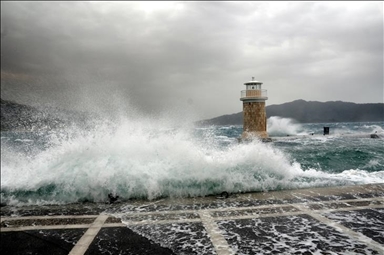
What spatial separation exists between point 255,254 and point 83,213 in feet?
10.3

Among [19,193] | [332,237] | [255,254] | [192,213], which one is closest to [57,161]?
[19,193]

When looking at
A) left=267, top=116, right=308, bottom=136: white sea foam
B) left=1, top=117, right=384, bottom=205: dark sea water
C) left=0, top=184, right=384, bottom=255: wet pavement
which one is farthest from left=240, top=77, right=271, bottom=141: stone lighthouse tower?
left=267, top=116, right=308, bottom=136: white sea foam

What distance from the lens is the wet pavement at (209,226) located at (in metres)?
3.04

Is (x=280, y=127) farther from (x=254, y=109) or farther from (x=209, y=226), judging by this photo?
(x=209, y=226)

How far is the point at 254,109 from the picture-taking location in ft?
63.1

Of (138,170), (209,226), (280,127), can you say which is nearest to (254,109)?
(138,170)

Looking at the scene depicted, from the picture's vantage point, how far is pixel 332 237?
3.14m

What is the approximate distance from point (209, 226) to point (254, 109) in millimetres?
16261

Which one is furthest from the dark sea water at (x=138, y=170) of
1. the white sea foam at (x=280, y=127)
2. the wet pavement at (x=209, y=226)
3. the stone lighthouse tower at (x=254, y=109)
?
the white sea foam at (x=280, y=127)

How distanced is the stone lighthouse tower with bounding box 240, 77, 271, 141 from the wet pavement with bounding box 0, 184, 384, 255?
14.1 meters

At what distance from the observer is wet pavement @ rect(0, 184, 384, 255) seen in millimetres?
3039

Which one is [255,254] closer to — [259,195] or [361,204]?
[361,204]

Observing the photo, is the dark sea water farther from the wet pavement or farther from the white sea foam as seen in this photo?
the white sea foam

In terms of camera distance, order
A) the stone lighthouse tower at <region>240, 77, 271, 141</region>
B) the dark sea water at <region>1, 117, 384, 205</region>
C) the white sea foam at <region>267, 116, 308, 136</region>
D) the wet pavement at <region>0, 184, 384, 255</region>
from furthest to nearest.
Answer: the white sea foam at <region>267, 116, 308, 136</region> → the stone lighthouse tower at <region>240, 77, 271, 141</region> → the dark sea water at <region>1, 117, 384, 205</region> → the wet pavement at <region>0, 184, 384, 255</region>
